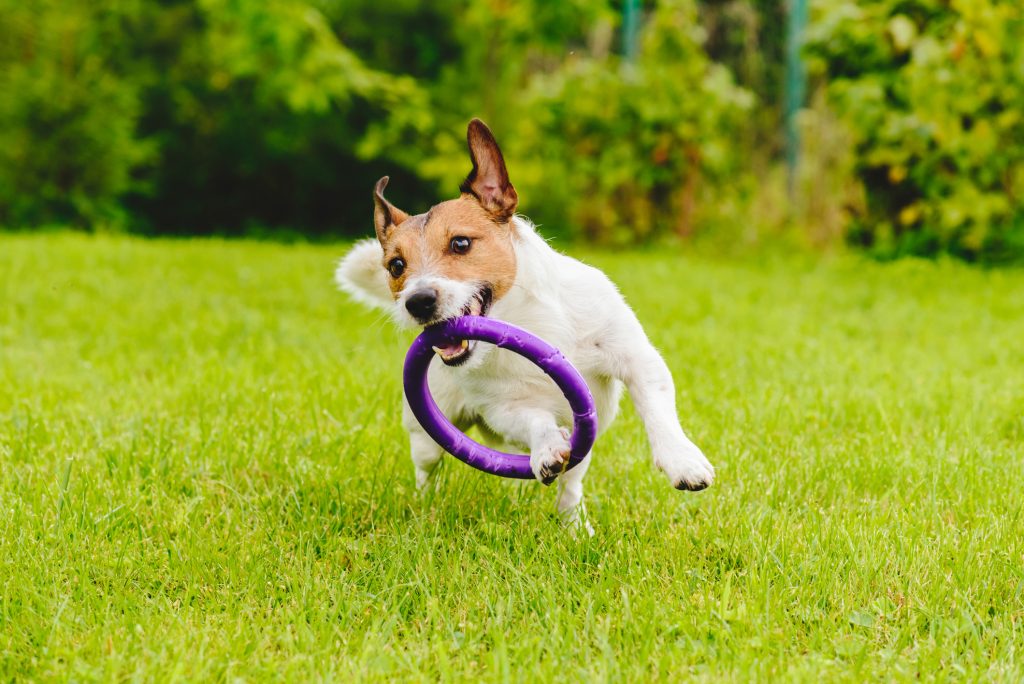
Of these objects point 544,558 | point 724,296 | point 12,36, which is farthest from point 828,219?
point 12,36

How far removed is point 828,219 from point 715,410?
24.4 feet

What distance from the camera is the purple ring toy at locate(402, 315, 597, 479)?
289 cm

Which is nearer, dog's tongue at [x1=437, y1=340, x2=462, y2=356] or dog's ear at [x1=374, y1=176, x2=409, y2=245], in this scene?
dog's tongue at [x1=437, y1=340, x2=462, y2=356]

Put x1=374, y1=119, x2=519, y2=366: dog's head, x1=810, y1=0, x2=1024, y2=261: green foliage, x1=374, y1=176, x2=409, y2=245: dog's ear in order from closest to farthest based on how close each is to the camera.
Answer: x1=374, y1=119, x2=519, y2=366: dog's head, x1=374, y1=176, x2=409, y2=245: dog's ear, x1=810, y1=0, x2=1024, y2=261: green foliage

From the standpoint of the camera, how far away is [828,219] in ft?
37.4

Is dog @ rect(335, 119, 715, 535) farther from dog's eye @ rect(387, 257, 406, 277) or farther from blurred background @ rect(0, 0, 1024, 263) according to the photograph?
blurred background @ rect(0, 0, 1024, 263)

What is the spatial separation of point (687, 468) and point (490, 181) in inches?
41.7

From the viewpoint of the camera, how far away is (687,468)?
111 inches

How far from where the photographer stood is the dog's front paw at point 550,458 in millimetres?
2836

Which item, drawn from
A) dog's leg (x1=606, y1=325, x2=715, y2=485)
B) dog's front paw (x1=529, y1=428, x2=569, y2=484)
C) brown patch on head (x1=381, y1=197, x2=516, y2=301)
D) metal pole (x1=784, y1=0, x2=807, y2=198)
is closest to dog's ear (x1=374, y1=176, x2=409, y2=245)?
brown patch on head (x1=381, y1=197, x2=516, y2=301)

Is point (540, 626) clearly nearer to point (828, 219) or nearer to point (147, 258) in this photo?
point (147, 258)

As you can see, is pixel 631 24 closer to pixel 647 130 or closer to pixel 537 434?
pixel 647 130

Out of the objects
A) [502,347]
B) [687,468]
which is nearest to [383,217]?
[502,347]

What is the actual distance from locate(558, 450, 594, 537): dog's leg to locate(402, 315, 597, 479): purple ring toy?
7.1 inches
